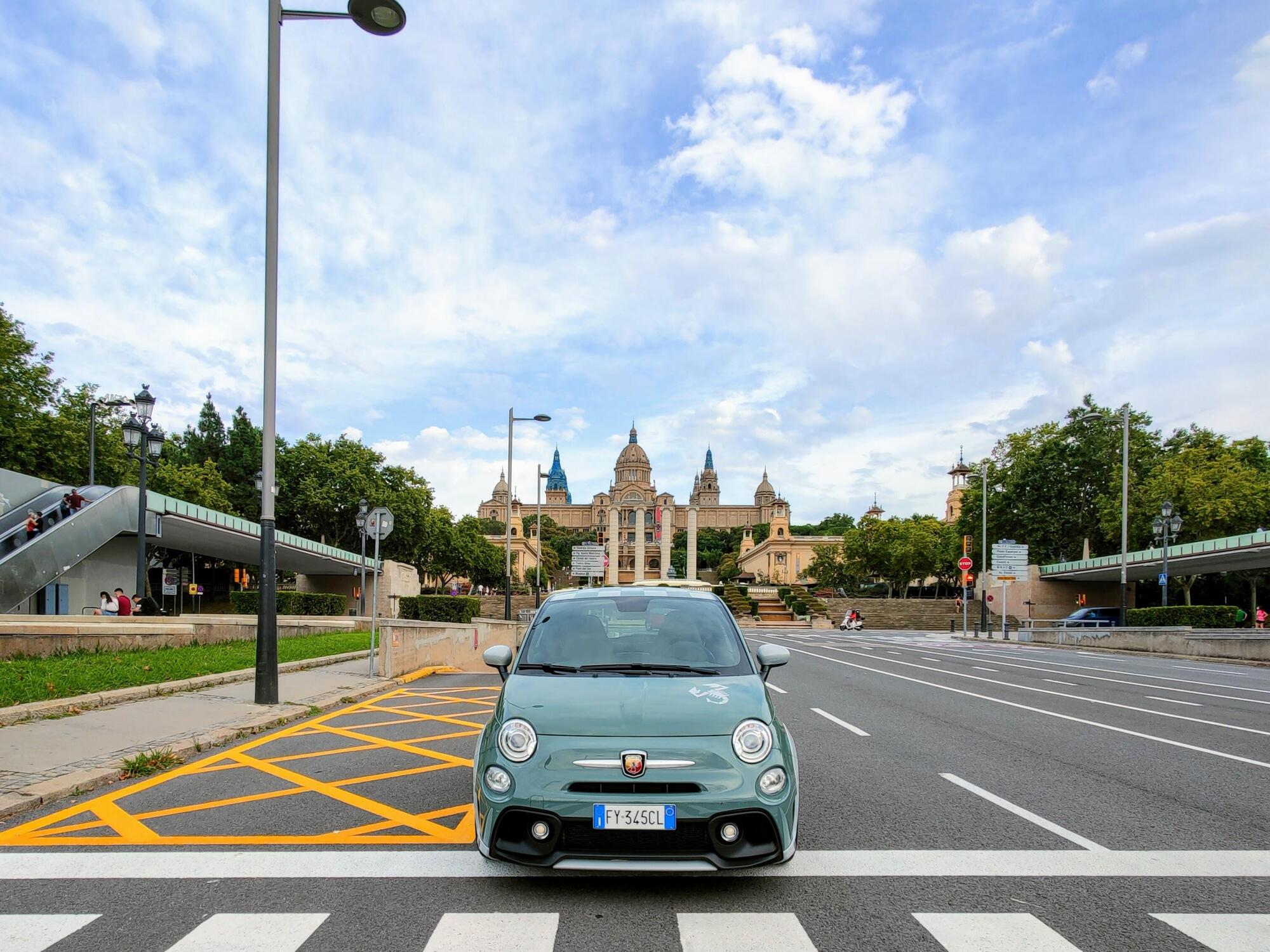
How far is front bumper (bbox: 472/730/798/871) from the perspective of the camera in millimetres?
4055

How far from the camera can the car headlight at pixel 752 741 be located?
170 inches

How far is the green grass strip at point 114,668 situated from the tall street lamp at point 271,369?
6.80 ft

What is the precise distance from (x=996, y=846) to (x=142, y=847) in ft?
17.0

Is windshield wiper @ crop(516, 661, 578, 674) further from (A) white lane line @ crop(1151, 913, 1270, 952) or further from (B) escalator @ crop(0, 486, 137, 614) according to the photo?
(B) escalator @ crop(0, 486, 137, 614)

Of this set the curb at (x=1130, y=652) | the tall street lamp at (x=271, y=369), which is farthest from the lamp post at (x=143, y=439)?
the curb at (x=1130, y=652)

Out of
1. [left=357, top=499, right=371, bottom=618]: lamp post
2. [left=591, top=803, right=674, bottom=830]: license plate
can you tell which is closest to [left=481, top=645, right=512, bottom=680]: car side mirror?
[left=591, top=803, right=674, bottom=830]: license plate

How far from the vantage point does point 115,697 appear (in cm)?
1056

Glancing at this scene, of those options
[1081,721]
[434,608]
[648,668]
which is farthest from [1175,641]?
[648,668]

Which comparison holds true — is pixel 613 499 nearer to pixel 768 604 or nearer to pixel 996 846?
pixel 768 604

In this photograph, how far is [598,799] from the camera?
4.09 metres

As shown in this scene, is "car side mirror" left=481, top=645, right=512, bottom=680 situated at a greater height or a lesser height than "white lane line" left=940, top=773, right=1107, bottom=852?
greater

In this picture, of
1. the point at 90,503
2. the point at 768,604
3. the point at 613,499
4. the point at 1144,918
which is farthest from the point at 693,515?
the point at 613,499

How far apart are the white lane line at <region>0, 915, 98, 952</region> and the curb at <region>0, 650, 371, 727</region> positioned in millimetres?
5886

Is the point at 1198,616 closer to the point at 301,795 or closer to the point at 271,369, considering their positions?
the point at 271,369
